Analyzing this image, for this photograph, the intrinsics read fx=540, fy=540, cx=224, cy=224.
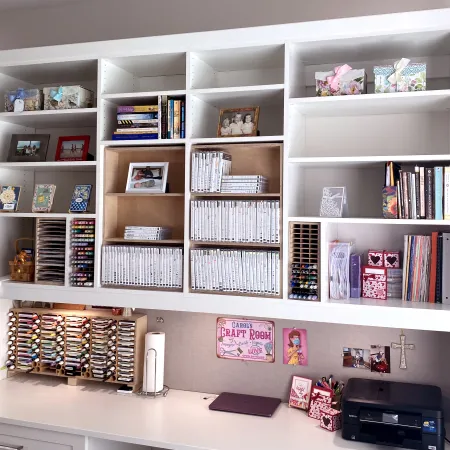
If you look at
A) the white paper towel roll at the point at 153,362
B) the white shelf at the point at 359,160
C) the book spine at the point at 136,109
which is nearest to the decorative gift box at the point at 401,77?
the white shelf at the point at 359,160

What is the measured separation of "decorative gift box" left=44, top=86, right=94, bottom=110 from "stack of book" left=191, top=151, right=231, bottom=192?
2.32 ft

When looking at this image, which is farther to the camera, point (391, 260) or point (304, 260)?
point (391, 260)

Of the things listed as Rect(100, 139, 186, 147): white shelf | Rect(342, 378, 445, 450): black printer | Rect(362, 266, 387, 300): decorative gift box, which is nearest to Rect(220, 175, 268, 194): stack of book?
Rect(100, 139, 186, 147): white shelf

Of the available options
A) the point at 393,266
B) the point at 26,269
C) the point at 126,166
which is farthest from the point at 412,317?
the point at 26,269

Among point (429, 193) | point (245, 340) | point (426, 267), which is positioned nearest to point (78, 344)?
point (245, 340)

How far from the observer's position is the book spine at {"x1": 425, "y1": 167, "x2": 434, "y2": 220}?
2201mm

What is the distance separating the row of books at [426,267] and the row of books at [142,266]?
3.35 feet

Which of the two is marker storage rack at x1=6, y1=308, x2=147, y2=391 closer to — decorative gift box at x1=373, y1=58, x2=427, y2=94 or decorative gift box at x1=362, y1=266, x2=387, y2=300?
decorative gift box at x1=362, y1=266, x2=387, y2=300

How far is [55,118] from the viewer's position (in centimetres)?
282

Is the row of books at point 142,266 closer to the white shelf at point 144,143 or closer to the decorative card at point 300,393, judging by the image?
the white shelf at point 144,143

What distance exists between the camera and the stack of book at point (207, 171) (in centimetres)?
247

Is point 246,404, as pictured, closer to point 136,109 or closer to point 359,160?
point 359,160

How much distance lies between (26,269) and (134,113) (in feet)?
3.28

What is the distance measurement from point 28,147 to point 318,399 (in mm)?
1959
